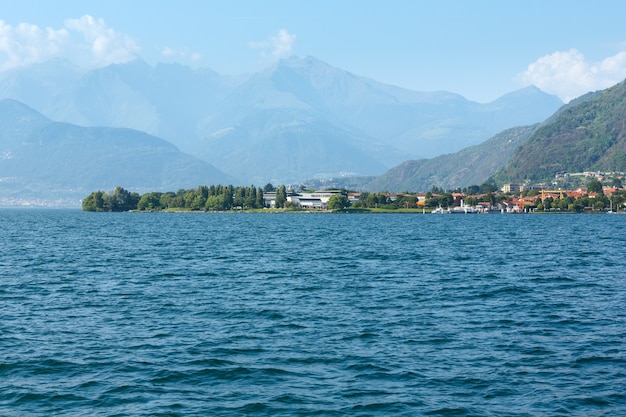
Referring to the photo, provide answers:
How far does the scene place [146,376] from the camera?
111 ft

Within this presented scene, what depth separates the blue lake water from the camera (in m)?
30.9

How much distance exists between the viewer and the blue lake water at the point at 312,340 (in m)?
30.9

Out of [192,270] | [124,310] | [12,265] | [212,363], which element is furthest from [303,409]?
[12,265]

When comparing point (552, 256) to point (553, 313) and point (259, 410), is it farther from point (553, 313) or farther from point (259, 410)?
point (259, 410)

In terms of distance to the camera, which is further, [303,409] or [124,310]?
[124,310]

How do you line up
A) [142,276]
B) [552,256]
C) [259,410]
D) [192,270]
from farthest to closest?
[552,256], [192,270], [142,276], [259,410]

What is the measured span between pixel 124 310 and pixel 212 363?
16.5 metres

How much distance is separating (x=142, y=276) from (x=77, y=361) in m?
35.1

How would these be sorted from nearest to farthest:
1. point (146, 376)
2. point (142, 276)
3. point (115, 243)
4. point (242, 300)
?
1. point (146, 376)
2. point (242, 300)
3. point (142, 276)
4. point (115, 243)

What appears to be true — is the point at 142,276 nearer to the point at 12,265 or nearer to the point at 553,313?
the point at 12,265

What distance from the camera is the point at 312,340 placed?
1631 inches

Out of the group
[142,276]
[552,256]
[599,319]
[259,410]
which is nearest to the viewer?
[259,410]

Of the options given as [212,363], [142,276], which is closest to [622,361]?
[212,363]

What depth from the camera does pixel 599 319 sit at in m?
48.0
